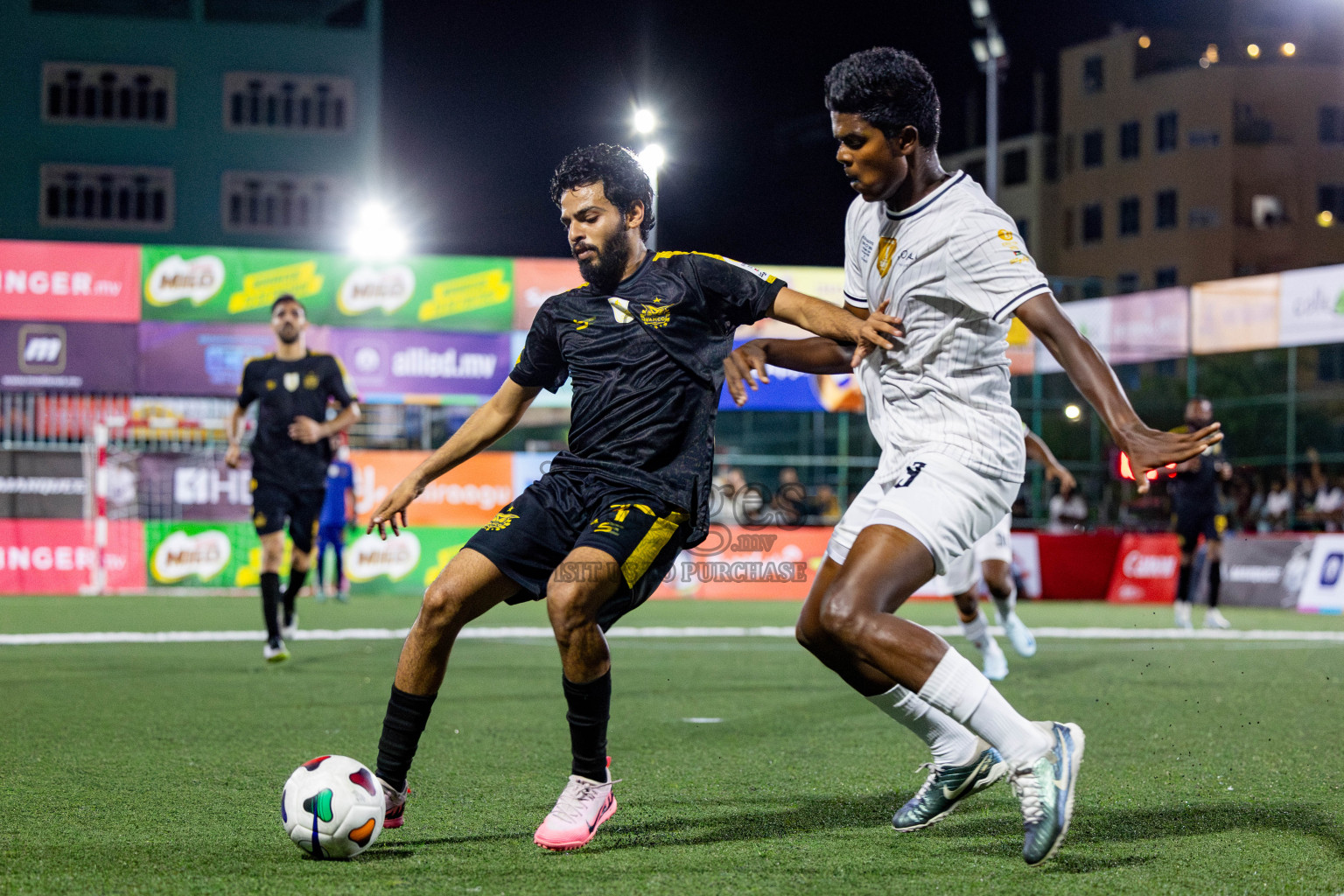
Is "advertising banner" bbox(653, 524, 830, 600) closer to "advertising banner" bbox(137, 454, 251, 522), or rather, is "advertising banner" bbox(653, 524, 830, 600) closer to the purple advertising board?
"advertising banner" bbox(137, 454, 251, 522)

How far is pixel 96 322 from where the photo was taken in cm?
2258

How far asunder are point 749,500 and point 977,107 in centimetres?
5415

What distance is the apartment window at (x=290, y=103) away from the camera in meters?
44.1

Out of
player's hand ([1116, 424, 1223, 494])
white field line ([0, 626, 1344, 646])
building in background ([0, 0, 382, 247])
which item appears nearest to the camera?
player's hand ([1116, 424, 1223, 494])

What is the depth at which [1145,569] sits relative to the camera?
75.3ft

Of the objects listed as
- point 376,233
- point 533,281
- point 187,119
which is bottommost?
point 533,281

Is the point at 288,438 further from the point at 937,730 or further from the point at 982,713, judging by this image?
the point at 982,713

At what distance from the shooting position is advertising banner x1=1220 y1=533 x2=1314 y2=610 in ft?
68.1

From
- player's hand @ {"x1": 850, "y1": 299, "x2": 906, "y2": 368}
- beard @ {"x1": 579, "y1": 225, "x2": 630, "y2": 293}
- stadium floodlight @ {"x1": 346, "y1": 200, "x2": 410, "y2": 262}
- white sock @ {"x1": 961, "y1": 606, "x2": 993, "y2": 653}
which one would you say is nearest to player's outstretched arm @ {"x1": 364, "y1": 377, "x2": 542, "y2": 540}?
beard @ {"x1": 579, "y1": 225, "x2": 630, "y2": 293}

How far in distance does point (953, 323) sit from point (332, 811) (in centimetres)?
226

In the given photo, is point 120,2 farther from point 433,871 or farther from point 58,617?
point 433,871

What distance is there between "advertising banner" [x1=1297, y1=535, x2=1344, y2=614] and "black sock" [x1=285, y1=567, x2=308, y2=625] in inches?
564

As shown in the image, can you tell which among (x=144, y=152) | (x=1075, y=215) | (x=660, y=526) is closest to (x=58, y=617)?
(x=660, y=526)

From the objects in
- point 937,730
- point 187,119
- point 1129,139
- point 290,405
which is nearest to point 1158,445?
point 937,730
